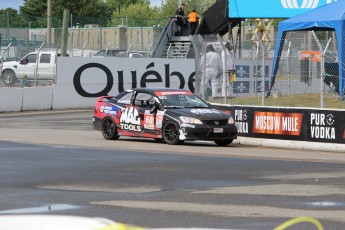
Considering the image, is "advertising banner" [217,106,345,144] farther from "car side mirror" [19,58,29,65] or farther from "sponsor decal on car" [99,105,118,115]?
"car side mirror" [19,58,29,65]

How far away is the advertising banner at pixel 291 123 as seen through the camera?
66.5 feet

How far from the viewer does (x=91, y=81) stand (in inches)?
1378

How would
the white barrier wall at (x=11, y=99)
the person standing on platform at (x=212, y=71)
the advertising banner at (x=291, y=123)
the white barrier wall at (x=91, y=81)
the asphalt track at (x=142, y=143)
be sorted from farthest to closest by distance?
the white barrier wall at (x=91, y=81), the white barrier wall at (x=11, y=99), the person standing on platform at (x=212, y=71), the advertising banner at (x=291, y=123), the asphalt track at (x=142, y=143)

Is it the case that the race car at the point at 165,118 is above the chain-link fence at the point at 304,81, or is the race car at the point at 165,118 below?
below

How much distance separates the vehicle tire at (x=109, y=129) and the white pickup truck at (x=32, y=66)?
1396 cm

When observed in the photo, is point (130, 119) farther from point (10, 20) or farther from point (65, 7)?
point (65, 7)

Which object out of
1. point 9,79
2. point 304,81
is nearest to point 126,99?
point 304,81

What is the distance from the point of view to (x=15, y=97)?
33.0 metres

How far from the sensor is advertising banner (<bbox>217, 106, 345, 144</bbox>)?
20.3 m

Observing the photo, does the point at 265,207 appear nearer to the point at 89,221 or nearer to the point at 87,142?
the point at 89,221

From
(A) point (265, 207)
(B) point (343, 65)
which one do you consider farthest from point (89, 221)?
(B) point (343, 65)

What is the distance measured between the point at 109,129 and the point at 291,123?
4.59m

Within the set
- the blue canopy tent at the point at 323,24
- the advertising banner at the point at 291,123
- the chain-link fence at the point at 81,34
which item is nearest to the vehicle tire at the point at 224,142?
the advertising banner at the point at 291,123

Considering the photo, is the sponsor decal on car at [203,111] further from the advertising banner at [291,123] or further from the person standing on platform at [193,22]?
the person standing on platform at [193,22]
